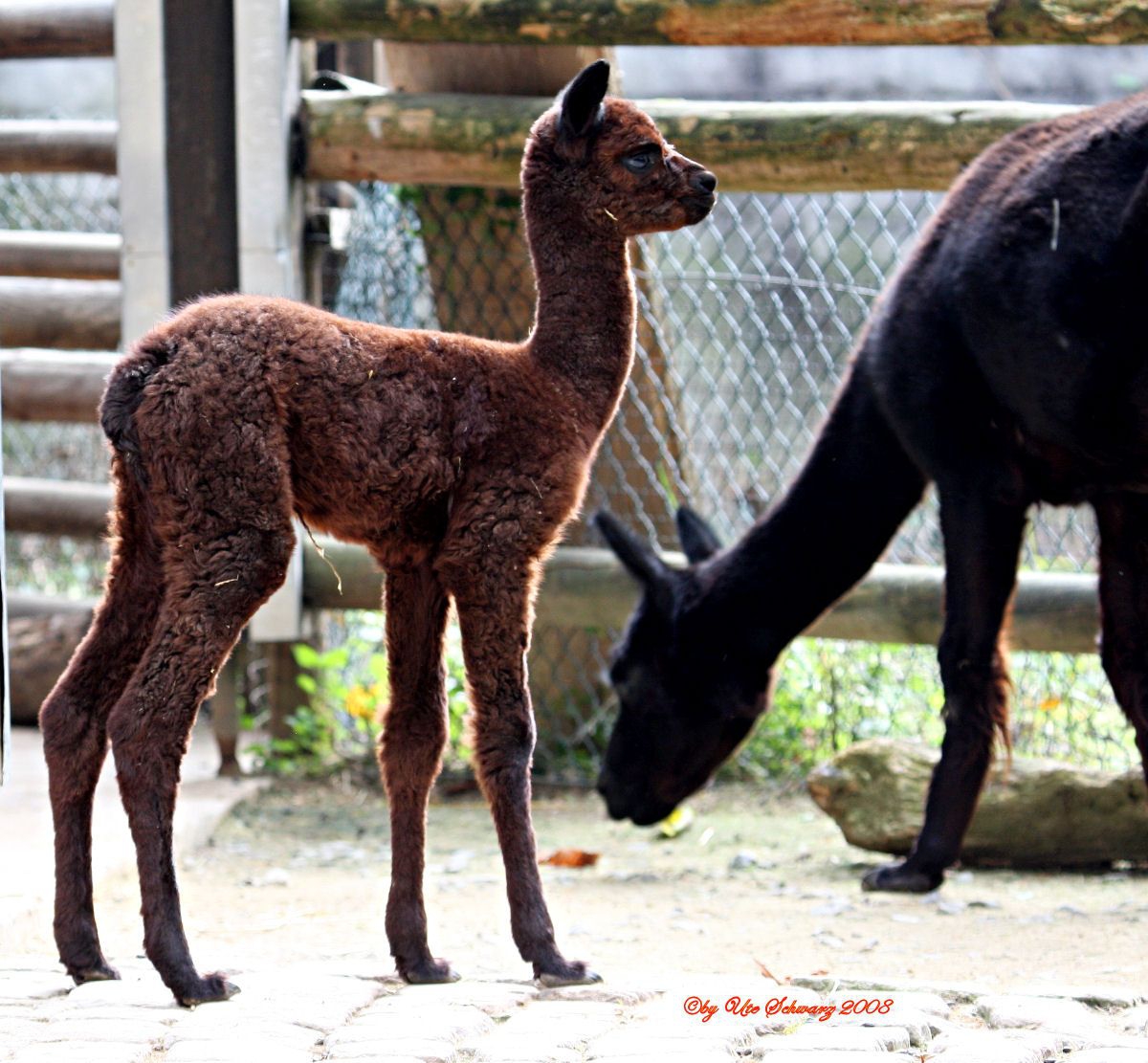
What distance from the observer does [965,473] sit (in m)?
4.48

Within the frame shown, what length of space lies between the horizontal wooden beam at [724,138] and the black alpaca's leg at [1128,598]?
149cm

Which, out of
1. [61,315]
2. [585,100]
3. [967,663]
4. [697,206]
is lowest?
[967,663]

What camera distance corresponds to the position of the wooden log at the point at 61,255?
7051 mm

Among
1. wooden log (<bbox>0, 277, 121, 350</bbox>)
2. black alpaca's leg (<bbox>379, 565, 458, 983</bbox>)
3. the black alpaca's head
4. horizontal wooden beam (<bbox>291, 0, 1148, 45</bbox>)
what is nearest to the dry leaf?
the black alpaca's head

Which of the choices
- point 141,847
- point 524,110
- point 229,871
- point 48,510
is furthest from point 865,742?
point 48,510

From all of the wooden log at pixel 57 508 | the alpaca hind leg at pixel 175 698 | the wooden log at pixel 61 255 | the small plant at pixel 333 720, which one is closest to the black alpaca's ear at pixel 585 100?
the alpaca hind leg at pixel 175 698

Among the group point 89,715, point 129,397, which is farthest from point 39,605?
point 129,397

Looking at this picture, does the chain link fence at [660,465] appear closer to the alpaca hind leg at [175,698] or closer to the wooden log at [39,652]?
the wooden log at [39,652]

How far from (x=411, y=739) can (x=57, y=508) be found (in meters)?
4.05

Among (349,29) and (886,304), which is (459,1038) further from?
(349,29)

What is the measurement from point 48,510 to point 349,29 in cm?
266

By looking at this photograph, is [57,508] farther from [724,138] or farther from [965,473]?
[965,473]

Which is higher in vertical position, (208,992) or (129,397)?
(129,397)

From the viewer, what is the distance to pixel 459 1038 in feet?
9.18
